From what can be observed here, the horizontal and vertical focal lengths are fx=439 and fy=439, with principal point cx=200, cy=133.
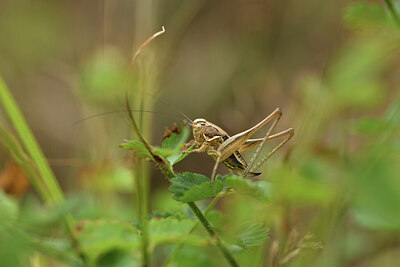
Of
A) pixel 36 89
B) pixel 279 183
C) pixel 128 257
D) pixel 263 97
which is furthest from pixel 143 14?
pixel 36 89

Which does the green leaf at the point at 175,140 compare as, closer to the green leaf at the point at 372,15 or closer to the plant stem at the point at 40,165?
the plant stem at the point at 40,165

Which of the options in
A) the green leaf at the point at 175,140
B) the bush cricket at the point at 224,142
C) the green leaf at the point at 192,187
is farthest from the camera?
the bush cricket at the point at 224,142

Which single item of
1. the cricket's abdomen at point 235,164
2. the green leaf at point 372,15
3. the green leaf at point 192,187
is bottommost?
the cricket's abdomen at point 235,164

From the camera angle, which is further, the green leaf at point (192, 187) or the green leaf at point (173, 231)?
the green leaf at point (173, 231)

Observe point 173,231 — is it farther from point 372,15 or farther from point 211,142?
point 372,15

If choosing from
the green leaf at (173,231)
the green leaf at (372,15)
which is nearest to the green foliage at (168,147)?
the green leaf at (173,231)

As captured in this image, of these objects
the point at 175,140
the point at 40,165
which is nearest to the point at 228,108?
the point at 40,165
